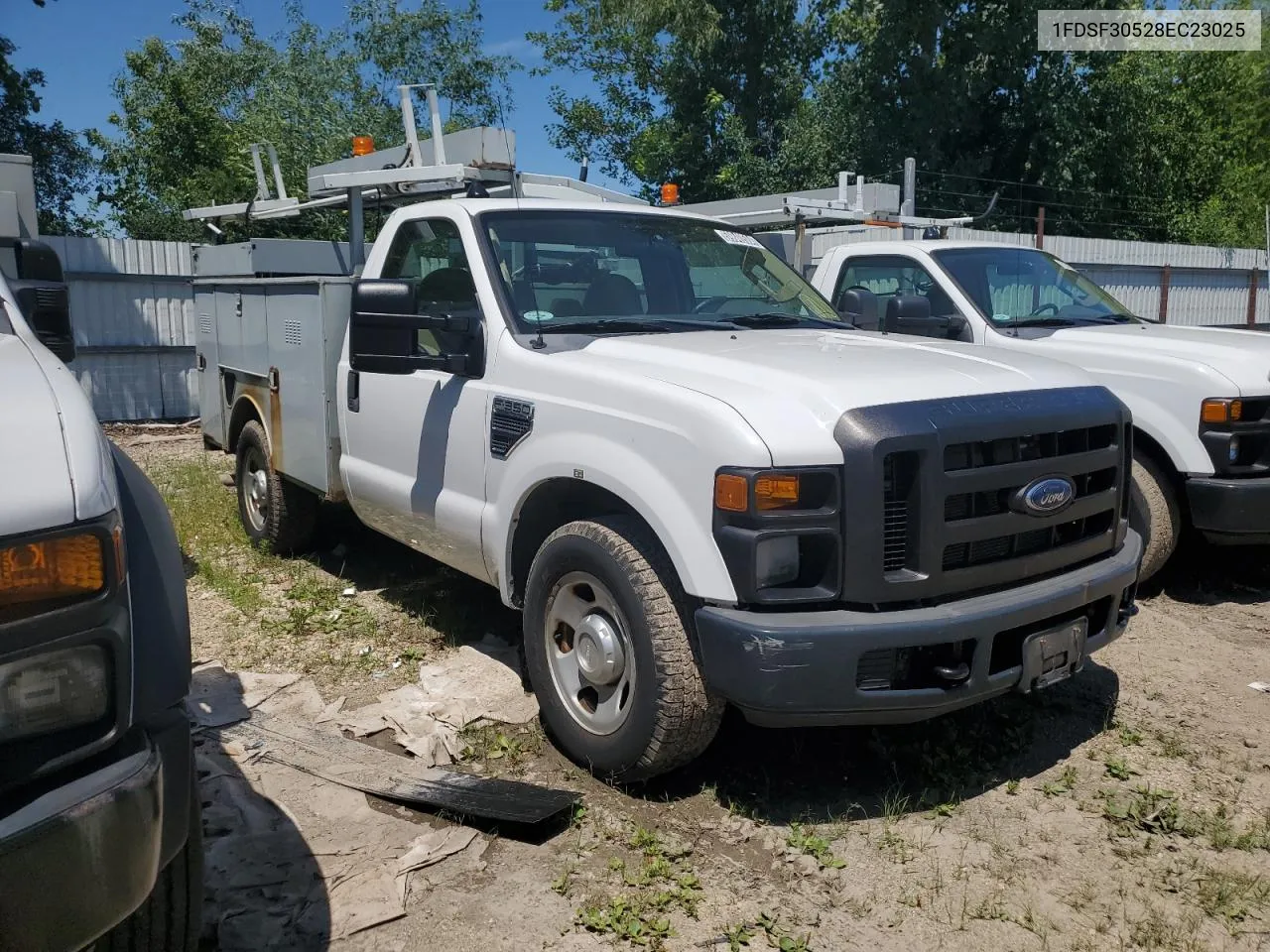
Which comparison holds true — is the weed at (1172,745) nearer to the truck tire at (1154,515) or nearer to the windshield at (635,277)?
the truck tire at (1154,515)

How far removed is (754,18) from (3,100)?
1907 cm

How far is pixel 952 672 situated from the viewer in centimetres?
319

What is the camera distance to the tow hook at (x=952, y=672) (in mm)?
3188

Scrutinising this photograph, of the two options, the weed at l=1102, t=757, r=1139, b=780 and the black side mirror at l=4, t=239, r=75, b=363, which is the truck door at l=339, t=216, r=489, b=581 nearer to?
the black side mirror at l=4, t=239, r=75, b=363

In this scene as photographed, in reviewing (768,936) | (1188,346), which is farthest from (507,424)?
(1188,346)

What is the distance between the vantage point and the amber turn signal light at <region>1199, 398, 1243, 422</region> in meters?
5.38

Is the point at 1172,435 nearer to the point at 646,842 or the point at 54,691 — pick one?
the point at 646,842

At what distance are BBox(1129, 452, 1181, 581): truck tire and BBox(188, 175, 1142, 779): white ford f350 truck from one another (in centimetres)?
165

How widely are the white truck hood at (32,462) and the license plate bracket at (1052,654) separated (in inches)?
106

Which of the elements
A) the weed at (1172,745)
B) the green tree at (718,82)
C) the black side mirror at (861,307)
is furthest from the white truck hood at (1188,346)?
the green tree at (718,82)

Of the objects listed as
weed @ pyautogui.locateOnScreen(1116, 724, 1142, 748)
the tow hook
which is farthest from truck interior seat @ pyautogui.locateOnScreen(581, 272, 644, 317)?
weed @ pyautogui.locateOnScreen(1116, 724, 1142, 748)

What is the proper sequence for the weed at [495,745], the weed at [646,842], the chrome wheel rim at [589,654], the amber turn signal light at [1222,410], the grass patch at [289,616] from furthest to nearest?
1. the amber turn signal light at [1222,410]
2. the grass patch at [289,616]
3. the weed at [495,745]
4. the chrome wheel rim at [589,654]
5. the weed at [646,842]

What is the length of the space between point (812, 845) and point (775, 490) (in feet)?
3.71

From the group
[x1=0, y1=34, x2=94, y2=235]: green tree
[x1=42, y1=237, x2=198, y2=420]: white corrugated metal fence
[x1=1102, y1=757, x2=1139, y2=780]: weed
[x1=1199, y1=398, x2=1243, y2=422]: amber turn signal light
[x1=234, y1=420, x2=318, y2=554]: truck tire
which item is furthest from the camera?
[x1=0, y1=34, x2=94, y2=235]: green tree
